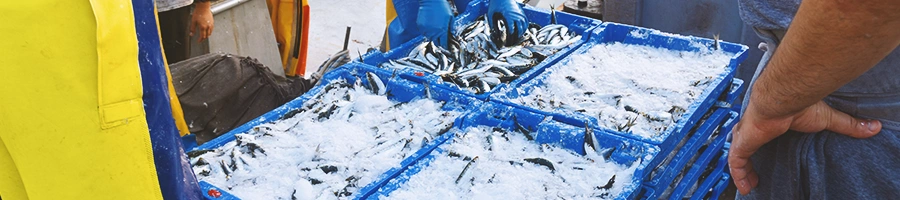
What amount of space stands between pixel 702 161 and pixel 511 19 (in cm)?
131

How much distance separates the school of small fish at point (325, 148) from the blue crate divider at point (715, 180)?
948 millimetres

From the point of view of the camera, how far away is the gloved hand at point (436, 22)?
3494mm

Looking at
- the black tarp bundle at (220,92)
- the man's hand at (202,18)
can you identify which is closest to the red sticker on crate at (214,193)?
the black tarp bundle at (220,92)

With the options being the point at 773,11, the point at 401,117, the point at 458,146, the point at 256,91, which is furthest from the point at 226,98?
the point at 773,11

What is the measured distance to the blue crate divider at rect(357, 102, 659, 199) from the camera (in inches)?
87.7

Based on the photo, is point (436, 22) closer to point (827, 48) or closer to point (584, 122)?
point (584, 122)

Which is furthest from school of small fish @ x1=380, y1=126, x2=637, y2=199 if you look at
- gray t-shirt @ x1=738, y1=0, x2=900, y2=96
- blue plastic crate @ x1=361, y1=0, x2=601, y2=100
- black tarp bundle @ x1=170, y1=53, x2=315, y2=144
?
black tarp bundle @ x1=170, y1=53, x2=315, y2=144

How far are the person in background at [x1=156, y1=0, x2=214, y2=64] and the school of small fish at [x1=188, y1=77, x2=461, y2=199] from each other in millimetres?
1413

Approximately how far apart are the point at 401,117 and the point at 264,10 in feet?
7.21

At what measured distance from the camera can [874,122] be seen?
6.67 ft

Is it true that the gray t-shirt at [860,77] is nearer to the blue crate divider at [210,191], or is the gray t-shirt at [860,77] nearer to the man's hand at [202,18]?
the blue crate divider at [210,191]

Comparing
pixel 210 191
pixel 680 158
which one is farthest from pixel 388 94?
pixel 680 158

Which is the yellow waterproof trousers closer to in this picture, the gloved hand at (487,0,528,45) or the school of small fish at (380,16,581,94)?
the school of small fish at (380,16,581,94)

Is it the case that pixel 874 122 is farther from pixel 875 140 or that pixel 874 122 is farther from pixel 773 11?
pixel 773 11
